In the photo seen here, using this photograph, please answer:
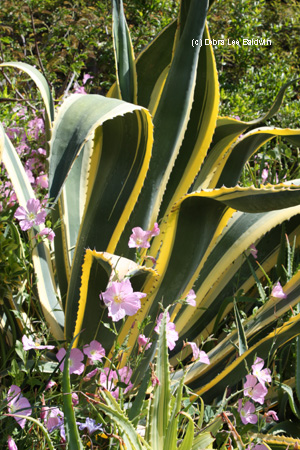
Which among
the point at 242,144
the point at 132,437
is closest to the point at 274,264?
the point at 242,144

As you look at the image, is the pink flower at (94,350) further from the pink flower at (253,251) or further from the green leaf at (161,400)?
the pink flower at (253,251)

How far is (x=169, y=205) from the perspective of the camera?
58.6 inches

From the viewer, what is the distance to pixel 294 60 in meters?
4.11

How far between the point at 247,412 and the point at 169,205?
589mm

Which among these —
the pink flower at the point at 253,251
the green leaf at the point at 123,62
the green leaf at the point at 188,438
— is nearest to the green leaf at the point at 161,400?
the green leaf at the point at 188,438

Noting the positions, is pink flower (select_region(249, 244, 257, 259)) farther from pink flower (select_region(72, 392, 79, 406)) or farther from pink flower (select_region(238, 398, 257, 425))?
pink flower (select_region(72, 392, 79, 406))

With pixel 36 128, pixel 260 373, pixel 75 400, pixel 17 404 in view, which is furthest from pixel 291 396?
pixel 36 128

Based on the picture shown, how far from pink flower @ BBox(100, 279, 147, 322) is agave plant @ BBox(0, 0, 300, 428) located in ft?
0.16

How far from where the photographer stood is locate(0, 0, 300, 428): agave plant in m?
1.16

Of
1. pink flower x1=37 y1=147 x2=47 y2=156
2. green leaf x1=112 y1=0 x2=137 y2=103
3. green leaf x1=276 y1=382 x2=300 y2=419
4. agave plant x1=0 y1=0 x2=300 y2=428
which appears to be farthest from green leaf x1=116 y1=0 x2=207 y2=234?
pink flower x1=37 y1=147 x2=47 y2=156

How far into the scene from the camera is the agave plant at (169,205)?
1.16 metres

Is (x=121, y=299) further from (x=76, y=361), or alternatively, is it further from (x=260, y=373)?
(x=260, y=373)

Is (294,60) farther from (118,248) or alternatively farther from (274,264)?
(118,248)

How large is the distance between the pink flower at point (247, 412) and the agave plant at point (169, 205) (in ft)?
0.34
